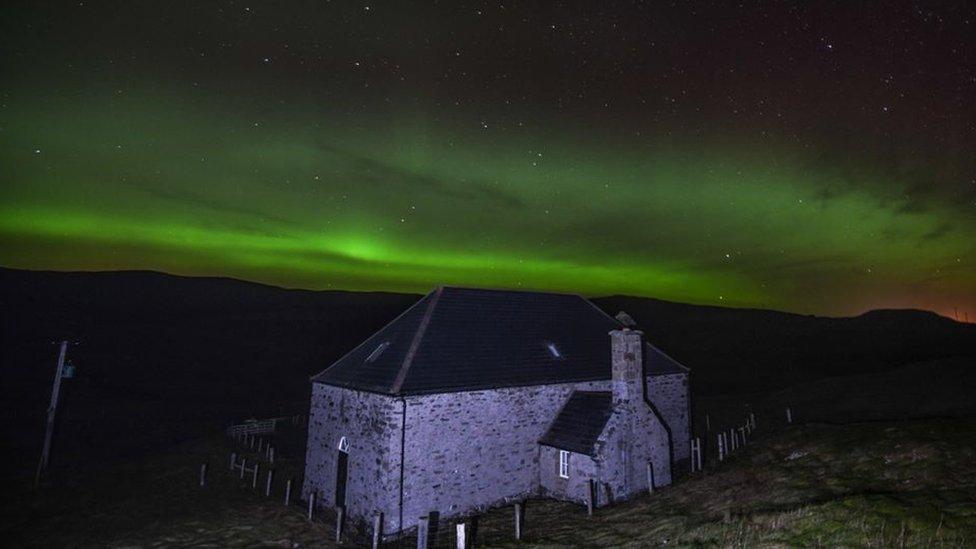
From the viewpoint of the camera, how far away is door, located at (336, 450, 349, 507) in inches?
749

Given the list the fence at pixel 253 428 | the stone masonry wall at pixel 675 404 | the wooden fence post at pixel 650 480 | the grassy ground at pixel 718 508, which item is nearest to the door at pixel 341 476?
the grassy ground at pixel 718 508

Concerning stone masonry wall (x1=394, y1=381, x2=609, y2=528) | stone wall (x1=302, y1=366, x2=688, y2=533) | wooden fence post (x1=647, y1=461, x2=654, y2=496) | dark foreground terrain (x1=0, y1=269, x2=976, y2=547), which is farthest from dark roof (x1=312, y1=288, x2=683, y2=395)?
dark foreground terrain (x1=0, y1=269, x2=976, y2=547)

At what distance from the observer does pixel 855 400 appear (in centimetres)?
3856

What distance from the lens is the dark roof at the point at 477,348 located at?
18.5 meters

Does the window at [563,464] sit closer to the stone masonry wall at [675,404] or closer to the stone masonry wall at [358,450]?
the stone masonry wall at [358,450]

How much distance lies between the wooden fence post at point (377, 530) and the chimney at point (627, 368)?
975cm

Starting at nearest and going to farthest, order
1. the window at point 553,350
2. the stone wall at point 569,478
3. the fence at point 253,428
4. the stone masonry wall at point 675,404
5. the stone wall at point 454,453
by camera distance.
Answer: the stone wall at point 454,453, the stone wall at point 569,478, the window at point 553,350, the stone masonry wall at point 675,404, the fence at point 253,428

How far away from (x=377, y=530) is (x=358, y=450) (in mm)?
3479

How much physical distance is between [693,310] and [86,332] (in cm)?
15729

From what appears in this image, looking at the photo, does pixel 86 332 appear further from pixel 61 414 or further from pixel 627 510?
pixel 627 510

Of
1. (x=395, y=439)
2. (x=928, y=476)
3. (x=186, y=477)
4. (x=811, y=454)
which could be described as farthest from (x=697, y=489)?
(x=186, y=477)

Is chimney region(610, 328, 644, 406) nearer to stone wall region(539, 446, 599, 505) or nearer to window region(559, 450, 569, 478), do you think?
stone wall region(539, 446, 599, 505)

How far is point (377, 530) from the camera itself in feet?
50.9

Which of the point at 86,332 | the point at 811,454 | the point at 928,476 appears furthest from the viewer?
the point at 86,332
